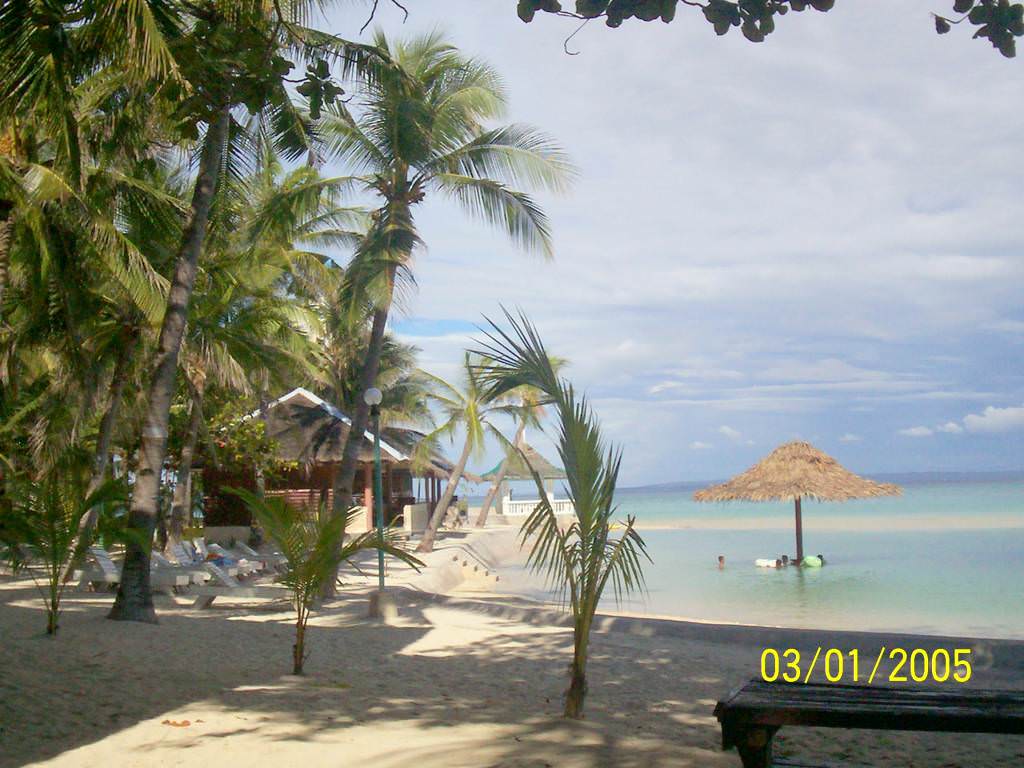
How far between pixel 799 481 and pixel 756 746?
63.3 ft

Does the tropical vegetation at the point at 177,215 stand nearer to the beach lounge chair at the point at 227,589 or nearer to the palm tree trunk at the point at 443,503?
the beach lounge chair at the point at 227,589

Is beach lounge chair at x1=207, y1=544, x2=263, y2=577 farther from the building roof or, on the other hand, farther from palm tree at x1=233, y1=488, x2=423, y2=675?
palm tree at x1=233, y1=488, x2=423, y2=675

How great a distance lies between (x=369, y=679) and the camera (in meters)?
6.78

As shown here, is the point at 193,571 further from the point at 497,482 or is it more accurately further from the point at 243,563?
the point at 497,482

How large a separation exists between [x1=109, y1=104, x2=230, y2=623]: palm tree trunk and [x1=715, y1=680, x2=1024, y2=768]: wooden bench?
22.5 ft

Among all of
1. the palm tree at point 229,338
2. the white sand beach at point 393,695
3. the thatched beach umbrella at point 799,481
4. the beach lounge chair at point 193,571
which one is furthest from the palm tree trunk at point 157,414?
the thatched beach umbrella at point 799,481

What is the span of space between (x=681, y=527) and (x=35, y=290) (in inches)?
1767

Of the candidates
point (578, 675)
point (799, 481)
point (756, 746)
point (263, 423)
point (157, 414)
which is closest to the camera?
point (756, 746)

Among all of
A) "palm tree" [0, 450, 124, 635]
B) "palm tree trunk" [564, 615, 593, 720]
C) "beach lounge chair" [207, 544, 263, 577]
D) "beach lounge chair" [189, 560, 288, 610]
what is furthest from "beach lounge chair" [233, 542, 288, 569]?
"palm tree trunk" [564, 615, 593, 720]

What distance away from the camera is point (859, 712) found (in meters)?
3.67

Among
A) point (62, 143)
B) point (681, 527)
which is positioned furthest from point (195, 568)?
point (681, 527)

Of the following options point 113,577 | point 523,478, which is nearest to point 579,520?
point 113,577

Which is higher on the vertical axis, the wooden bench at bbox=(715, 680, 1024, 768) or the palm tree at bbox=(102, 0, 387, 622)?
the palm tree at bbox=(102, 0, 387, 622)

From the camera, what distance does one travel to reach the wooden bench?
3619 millimetres
